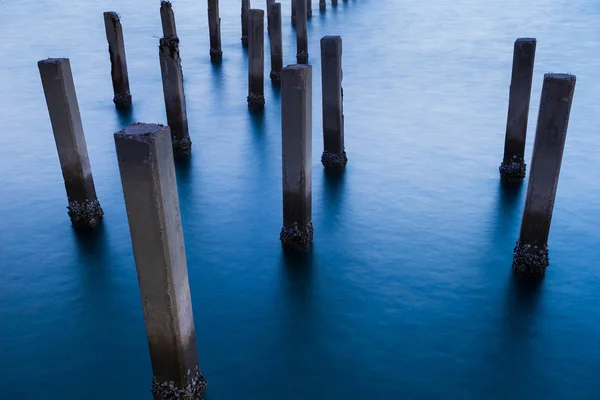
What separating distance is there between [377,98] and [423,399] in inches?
508

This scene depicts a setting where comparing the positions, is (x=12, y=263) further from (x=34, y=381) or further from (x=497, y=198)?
(x=497, y=198)

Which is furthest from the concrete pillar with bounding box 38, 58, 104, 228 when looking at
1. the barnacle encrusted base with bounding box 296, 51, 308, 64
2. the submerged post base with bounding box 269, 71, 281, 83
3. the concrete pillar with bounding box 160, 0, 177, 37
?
the barnacle encrusted base with bounding box 296, 51, 308, 64

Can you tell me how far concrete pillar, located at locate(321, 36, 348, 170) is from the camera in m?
11.5

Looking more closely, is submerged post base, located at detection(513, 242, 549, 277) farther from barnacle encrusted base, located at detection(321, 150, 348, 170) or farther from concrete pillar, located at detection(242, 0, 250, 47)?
concrete pillar, located at detection(242, 0, 250, 47)

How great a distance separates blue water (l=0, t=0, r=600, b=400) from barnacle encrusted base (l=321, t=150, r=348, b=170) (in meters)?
0.27

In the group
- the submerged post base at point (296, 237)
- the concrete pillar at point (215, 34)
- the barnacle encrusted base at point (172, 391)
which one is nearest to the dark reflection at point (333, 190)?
the submerged post base at point (296, 237)

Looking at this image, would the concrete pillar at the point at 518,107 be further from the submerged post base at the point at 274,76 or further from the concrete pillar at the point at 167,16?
the concrete pillar at the point at 167,16

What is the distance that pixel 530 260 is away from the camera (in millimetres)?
9461

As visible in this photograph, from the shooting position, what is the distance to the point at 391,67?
2292 centimetres

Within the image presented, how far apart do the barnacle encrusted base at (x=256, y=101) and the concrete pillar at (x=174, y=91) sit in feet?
11.9

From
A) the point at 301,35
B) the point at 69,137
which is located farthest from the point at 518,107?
the point at 301,35

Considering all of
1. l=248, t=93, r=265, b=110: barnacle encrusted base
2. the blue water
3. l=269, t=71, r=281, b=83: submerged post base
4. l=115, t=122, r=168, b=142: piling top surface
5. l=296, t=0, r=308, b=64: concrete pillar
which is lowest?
the blue water

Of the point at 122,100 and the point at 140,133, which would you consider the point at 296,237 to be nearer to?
the point at 140,133

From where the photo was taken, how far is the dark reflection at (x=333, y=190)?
12308 mm
